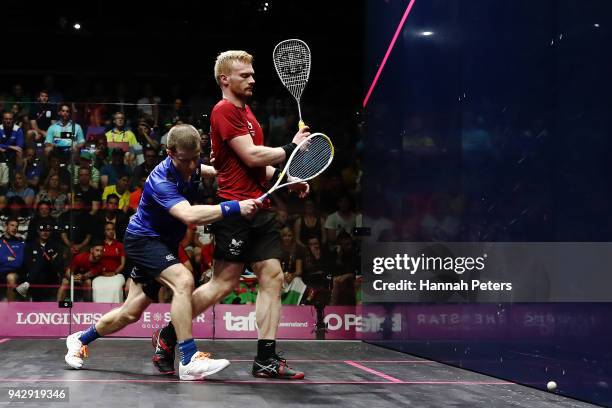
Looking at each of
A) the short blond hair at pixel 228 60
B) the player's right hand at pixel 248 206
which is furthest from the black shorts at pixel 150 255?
the short blond hair at pixel 228 60

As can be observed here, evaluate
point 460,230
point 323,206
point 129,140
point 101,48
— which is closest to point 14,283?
point 129,140

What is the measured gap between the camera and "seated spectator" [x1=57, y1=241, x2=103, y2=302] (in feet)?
18.7

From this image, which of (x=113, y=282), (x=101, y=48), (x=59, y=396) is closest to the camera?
(x=59, y=396)

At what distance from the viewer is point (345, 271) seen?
5.95 m

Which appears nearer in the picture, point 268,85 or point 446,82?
point 446,82

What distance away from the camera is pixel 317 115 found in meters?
6.05

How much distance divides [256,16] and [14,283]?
3963 millimetres

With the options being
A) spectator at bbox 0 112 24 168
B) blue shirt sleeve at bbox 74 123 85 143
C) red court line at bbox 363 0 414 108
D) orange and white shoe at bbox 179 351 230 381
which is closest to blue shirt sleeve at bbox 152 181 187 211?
orange and white shoe at bbox 179 351 230 381

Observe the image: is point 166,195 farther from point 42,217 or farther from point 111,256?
point 42,217

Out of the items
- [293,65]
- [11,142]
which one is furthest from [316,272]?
[293,65]

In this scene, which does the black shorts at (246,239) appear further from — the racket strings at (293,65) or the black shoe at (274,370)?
the racket strings at (293,65)

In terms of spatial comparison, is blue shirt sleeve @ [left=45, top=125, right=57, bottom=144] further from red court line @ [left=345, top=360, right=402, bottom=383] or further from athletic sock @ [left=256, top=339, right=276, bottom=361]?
athletic sock @ [left=256, top=339, right=276, bottom=361]

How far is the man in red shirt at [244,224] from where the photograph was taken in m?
3.17

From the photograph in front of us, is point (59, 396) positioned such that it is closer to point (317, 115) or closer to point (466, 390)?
point (466, 390)
